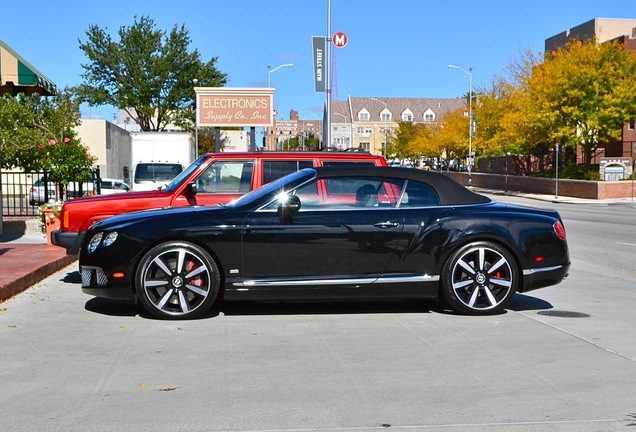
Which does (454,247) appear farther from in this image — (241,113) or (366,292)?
(241,113)

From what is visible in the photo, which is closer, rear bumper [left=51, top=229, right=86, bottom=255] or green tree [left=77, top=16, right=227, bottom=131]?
rear bumper [left=51, top=229, right=86, bottom=255]

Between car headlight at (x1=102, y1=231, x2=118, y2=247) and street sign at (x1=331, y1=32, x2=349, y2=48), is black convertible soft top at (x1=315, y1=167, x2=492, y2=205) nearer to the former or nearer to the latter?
car headlight at (x1=102, y1=231, x2=118, y2=247)

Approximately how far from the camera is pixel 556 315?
8188 mm

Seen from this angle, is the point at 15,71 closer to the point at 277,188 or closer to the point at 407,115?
the point at 277,188

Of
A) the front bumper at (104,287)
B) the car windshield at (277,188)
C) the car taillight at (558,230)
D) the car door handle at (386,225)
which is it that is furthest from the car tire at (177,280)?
the car taillight at (558,230)

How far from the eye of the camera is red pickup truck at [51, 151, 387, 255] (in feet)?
33.3

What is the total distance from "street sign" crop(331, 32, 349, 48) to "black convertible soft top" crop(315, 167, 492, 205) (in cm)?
2517

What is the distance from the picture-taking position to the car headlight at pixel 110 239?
7.77 metres

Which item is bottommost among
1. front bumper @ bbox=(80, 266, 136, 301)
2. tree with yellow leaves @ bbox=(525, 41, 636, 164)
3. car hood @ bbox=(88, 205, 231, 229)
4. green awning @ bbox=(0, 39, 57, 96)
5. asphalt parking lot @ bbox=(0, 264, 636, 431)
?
asphalt parking lot @ bbox=(0, 264, 636, 431)

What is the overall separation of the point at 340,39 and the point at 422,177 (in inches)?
1002

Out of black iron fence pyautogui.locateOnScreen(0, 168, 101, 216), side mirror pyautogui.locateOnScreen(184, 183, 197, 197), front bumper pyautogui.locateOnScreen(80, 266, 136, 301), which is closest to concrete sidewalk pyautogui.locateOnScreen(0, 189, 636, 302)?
black iron fence pyautogui.locateOnScreen(0, 168, 101, 216)

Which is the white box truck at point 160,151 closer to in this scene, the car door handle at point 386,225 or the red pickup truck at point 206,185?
the red pickup truck at point 206,185

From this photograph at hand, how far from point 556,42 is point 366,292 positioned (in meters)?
78.0

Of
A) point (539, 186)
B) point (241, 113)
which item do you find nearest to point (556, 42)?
point (539, 186)
